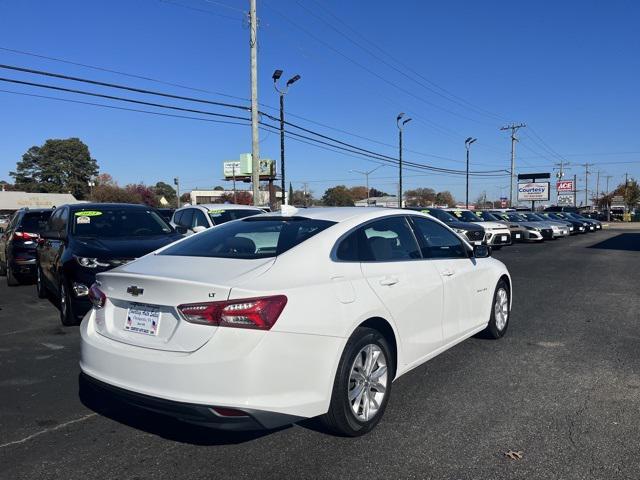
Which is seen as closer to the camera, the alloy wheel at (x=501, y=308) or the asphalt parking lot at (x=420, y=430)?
the asphalt parking lot at (x=420, y=430)

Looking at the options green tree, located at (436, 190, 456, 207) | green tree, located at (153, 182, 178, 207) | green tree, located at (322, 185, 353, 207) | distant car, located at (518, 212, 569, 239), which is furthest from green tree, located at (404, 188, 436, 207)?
distant car, located at (518, 212, 569, 239)

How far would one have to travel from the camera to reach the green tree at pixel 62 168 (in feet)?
343

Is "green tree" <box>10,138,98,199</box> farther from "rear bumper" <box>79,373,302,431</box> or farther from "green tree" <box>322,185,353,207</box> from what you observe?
"rear bumper" <box>79,373,302,431</box>

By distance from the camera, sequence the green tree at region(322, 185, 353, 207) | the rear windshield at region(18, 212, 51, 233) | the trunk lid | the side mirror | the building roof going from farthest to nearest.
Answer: the green tree at region(322, 185, 353, 207) < the building roof < the rear windshield at region(18, 212, 51, 233) < the side mirror < the trunk lid

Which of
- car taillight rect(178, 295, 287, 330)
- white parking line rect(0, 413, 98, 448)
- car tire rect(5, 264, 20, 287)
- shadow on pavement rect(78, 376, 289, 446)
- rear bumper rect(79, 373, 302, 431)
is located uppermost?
car taillight rect(178, 295, 287, 330)

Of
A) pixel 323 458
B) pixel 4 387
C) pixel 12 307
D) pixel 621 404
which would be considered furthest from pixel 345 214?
pixel 12 307

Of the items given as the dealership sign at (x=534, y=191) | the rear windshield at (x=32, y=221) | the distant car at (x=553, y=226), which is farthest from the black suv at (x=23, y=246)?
the dealership sign at (x=534, y=191)

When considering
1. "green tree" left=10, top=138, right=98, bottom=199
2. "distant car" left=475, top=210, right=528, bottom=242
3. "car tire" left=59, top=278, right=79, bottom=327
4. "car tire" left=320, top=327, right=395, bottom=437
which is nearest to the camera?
"car tire" left=320, top=327, right=395, bottom=437

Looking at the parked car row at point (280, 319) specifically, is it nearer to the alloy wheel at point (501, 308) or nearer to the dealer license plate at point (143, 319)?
the dealer license plate at point (143, 319)

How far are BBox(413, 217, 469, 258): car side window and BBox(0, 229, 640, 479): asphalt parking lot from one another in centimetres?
114

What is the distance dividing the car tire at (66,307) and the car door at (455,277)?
4.55 m

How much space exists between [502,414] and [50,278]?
6685mm

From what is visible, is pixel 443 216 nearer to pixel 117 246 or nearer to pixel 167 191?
pixel 117 246

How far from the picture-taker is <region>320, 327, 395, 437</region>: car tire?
3297 millimetres
